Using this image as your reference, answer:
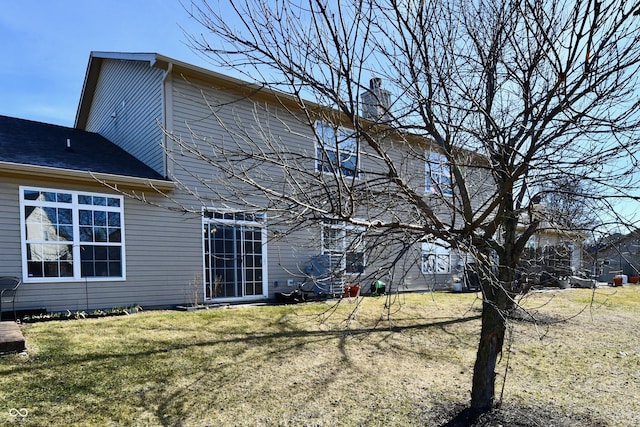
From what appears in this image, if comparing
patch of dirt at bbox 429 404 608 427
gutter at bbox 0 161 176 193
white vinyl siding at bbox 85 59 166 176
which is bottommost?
patch of dirt at bbox 429 404 608 427

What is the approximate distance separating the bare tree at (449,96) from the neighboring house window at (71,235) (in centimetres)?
606

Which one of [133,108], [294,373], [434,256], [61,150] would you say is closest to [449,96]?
[434,256]

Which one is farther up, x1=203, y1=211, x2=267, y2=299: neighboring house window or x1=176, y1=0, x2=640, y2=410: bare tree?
x1=176, y1=0, x2=640, y2=410: bare tree

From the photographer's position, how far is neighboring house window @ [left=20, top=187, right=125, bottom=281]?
7609 millimetres

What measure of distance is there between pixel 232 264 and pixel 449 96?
780cm

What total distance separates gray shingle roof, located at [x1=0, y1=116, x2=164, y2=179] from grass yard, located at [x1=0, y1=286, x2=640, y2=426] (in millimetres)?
3374

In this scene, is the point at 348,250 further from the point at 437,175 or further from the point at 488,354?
the point at 437,175

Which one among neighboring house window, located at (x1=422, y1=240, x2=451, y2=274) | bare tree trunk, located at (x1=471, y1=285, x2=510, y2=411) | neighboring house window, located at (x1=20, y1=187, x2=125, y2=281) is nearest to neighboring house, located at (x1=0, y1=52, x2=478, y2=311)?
neighboring house window, located at (x1=20, y1=187, x2=125, y2=281)

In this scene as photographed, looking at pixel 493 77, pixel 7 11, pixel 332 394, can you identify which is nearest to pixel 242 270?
pixel 332 394

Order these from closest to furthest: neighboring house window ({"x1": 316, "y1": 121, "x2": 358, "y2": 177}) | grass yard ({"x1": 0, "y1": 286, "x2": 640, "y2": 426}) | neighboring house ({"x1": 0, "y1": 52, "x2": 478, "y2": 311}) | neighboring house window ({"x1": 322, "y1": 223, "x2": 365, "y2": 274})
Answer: neighboring house window ({"x1": 316, "y1": 121, "x2": 358, "y2": 177}) → neighboring house window ({"x1": 322, "y1": 223, "x2": 365, "y2": 274}) → grass yard ({"x1": 0, "y1": 286, "x2": 640, "y2": 426}) → neighboring house ({"x1": 0, "y1": 52, "x2": 478, "y2": 311})

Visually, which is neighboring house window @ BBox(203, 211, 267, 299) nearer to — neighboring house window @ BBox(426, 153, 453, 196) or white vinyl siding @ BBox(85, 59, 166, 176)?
white vinyl siding @ BBox(85, 59, 166, 176)

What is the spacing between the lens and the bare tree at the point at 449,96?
268 cm

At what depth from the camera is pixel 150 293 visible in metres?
8.80

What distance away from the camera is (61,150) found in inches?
356
